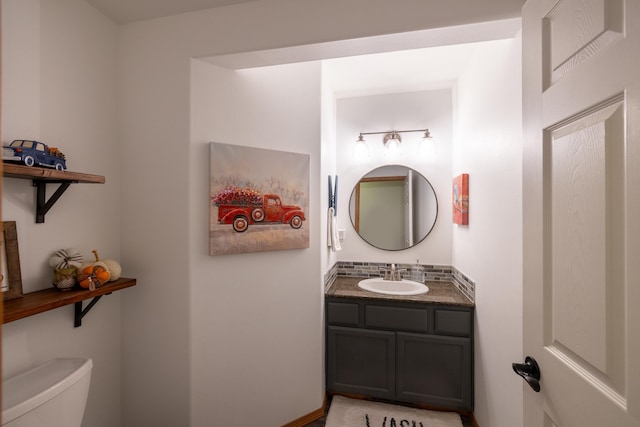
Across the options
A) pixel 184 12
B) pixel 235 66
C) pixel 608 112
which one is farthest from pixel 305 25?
pixel 608 112

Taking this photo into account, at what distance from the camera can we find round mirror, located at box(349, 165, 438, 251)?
2979mm

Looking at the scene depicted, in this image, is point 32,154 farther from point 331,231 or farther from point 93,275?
point 331,231

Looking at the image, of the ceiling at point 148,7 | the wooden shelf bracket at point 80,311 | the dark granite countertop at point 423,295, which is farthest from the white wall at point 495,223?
the wooden shelf bracket at point 80,311

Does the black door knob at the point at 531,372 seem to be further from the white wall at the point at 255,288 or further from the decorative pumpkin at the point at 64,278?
the decorative pumpkin at the point at 64,278

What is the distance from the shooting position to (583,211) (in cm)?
83

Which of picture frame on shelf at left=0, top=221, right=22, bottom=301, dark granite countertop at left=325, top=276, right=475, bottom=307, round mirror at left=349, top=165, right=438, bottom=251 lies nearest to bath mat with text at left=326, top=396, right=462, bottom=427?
dark granite countertop at left=325, top=276, right=475, bottom=307

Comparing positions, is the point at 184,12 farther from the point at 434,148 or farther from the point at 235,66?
the point at 434,148

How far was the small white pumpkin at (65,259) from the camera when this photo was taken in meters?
1.45

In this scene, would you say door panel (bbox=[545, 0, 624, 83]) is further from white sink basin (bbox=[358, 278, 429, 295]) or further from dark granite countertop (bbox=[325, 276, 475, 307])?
white sink basin (bbox=[358, 278, 429, 295])

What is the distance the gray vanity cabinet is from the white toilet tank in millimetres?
1599

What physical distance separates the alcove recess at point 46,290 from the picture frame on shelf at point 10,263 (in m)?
0.04

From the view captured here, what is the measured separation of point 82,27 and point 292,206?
148cm

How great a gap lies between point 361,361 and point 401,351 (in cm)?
32

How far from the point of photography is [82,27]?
5.41ft
